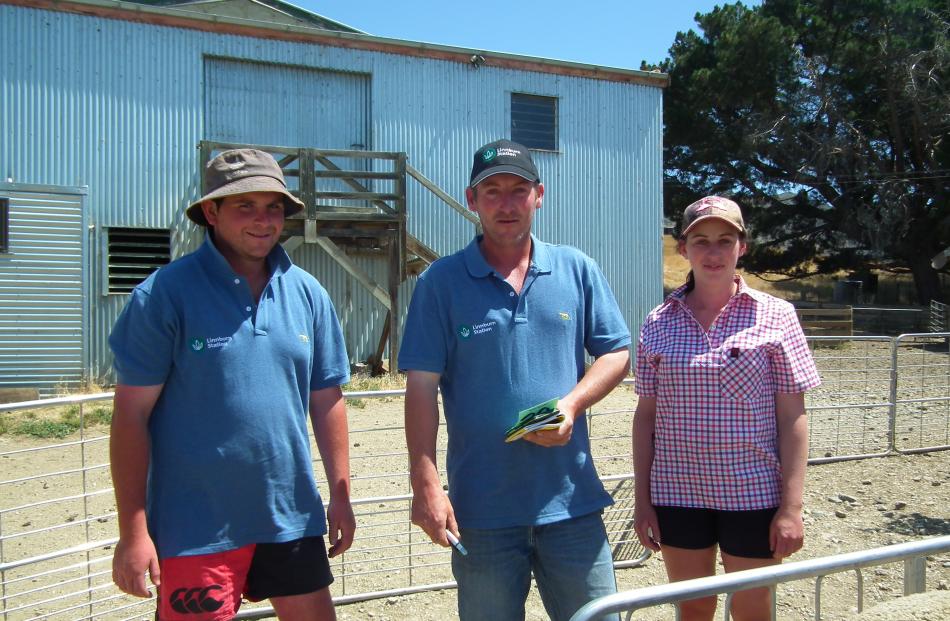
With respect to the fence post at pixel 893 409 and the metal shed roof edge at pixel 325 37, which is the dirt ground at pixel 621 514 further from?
the metal shed roof edge at pixel 325 37

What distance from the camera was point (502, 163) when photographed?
2.54 metres

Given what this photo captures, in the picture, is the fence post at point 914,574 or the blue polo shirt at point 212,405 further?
the blue polo shirt at point 212,405

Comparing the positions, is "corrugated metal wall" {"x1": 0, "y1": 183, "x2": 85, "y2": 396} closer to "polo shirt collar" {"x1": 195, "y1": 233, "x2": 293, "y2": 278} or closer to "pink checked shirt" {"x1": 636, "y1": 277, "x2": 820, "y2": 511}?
"polo shirt collar" {"x1": 195, "y1": 233, "x2": 293, "y2": 278}

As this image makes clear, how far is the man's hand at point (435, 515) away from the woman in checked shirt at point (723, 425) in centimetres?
77

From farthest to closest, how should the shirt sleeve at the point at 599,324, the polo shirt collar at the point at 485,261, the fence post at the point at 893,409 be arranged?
1. the fence post at the point at 893,409
2. the shirt sleeve at the point at 599,324
3. the polo shirt collar at the point at 485,261

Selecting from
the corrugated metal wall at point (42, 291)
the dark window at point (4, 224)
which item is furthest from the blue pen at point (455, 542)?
the dark window at point (4, 224)

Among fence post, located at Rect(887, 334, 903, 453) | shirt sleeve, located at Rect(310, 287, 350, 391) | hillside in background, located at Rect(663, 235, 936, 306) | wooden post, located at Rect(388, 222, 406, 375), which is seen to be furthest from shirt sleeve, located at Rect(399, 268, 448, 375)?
hillside in background, located at Rect(663, 235, 936, 306)

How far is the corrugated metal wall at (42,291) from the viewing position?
464 inches

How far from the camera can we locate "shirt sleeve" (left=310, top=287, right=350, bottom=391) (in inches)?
106

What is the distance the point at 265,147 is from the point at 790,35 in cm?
1973

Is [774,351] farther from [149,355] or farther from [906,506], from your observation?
[906,506]

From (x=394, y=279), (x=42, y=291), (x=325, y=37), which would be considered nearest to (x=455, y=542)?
(x=394, y=279)

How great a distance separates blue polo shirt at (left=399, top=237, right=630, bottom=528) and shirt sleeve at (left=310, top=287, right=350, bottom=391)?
31cm

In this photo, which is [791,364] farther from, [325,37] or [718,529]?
[325,37]
